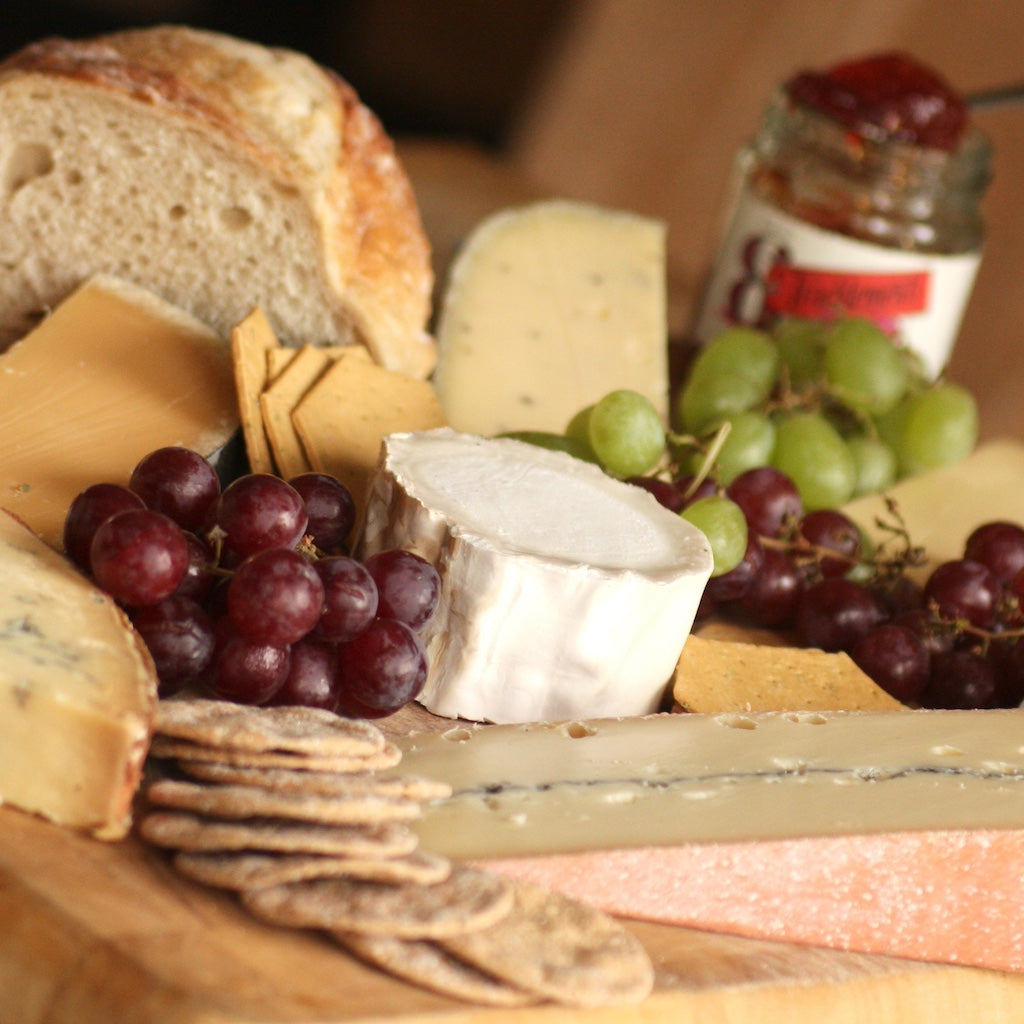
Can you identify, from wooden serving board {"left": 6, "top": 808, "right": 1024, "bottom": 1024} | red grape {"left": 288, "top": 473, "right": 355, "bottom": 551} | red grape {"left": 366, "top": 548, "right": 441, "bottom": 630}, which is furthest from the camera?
red grape {"left": 288, "top": 473, "right": 355, "bottom": 551}

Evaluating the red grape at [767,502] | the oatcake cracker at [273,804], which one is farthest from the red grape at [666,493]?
the oatcake cracker at [273,804]

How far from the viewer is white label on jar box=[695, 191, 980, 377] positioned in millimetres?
1884

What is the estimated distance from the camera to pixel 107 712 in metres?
0.79

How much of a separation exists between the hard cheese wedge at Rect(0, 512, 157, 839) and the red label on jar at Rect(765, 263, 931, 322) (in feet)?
4.29

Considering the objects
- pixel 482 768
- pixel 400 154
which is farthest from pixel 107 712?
pixel 400 154

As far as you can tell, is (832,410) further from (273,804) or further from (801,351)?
(273,804)

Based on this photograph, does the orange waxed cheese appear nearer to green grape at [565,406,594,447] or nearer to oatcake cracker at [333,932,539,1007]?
oatcake cracker at [333,932,539,1007]

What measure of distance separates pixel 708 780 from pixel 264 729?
0.35 metres

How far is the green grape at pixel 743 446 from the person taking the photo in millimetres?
1480

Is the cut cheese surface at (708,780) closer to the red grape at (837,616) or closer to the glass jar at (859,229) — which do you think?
the red grape at (837,616)

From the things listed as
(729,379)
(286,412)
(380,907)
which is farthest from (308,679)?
(729,379)

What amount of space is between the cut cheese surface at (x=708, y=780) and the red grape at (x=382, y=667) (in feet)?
0.15

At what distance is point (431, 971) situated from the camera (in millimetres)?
754

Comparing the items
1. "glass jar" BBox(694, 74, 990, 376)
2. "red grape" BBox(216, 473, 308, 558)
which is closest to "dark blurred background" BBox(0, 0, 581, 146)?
"glass jar" BBox(694, 74, 990, 376)
